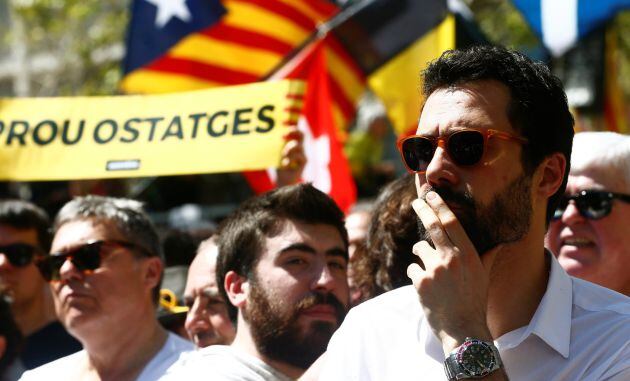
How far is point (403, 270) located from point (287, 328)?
0.46 metres

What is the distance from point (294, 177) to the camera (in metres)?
5.07

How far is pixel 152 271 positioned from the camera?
16.1 ft

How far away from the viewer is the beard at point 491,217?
2.57 m

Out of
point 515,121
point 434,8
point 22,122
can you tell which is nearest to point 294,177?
point 22,122

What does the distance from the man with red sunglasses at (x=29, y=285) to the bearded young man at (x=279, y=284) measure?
6.05 ft

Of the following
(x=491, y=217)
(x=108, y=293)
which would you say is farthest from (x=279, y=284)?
(x=491, y=217)

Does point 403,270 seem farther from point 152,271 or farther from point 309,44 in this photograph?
point 309,44

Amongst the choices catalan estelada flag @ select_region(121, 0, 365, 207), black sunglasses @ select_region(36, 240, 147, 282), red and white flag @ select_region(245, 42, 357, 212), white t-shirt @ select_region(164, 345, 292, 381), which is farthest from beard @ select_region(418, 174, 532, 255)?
catalan estelada flag @ select_region(121, 0, 365, 207)

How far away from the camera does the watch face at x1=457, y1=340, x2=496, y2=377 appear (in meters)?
2.38

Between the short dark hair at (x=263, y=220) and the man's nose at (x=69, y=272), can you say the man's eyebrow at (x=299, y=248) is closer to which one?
the short dark hair at (x=263, y=220)

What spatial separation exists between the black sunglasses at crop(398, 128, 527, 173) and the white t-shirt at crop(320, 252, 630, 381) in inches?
13.2

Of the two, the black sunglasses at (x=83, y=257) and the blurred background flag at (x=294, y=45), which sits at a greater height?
the blurred background flag at (x=294, y=45)

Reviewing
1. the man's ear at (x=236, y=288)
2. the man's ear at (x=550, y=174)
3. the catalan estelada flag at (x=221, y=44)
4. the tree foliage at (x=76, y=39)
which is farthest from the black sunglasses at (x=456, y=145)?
the tree foliage at (x=76, y=39)

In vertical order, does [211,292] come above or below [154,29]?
below
